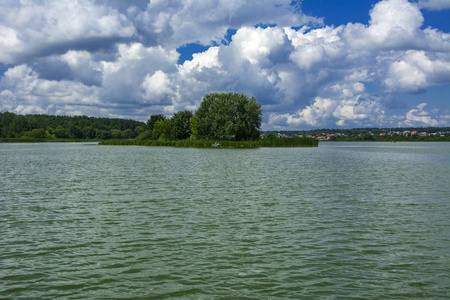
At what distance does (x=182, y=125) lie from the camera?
5531 inches

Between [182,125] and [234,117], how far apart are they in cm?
3497

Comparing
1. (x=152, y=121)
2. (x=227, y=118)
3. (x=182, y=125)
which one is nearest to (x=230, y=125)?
(x=227, y=118)

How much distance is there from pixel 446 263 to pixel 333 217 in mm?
6375

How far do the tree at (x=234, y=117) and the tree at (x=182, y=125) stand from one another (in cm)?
2302

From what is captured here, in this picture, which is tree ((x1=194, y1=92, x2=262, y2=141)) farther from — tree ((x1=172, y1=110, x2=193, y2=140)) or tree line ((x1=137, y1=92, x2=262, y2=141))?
tree ((x1=172, y1=110, x2=193, y2=140))

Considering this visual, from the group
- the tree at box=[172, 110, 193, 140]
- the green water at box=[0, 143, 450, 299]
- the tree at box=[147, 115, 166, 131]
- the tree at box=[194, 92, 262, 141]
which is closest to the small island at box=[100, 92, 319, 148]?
the tree at box=[194, 92, 262, 141]

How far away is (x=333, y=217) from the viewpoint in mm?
17000

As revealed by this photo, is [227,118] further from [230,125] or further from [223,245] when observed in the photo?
[223,245]

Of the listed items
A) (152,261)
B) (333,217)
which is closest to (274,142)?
(333,217)

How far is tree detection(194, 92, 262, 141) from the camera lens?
358ft

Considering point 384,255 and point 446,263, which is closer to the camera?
point 446,263

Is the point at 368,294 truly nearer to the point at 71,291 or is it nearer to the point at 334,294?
the point at 334,294

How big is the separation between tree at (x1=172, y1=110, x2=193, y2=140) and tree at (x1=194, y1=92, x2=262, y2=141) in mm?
23018

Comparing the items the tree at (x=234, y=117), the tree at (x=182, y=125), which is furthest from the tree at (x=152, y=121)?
the tree at (x=234, y=117)
